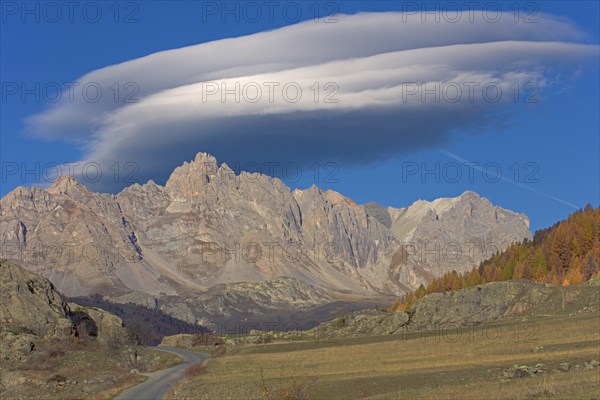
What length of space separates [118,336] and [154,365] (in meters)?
29.1

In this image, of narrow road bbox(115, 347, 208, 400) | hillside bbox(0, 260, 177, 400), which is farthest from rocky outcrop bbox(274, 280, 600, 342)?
narrow road bbox(115, 347, 208, 400)

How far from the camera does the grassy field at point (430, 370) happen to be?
46781 mm

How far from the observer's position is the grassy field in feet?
153

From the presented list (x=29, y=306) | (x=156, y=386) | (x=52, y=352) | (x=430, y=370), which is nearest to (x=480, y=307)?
(x=430, y=370)

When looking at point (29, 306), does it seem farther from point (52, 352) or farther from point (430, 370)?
point (430, 370)

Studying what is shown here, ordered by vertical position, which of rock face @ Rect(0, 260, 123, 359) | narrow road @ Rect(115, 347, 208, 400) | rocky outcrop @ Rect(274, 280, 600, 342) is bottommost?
rocky outcrop @ Rect(274, 280, 600, 342)

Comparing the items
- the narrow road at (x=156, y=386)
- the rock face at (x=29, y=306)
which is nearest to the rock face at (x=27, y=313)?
the rock face at (x=29, y=306)

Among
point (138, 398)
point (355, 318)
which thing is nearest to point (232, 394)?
point (138, 398)

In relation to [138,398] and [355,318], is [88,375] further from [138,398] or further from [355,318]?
[355,318]

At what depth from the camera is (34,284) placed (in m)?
112

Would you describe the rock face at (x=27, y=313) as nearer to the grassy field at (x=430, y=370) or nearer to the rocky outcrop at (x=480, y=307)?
the grassy field at (x=430, y=370)

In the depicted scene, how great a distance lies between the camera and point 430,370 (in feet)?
222

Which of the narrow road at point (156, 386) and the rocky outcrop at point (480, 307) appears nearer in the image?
the narrow road at point (156, 386)

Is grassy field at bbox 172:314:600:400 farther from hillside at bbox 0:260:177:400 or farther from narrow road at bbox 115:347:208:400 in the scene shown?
hillside at bbox 0:260:177:400
